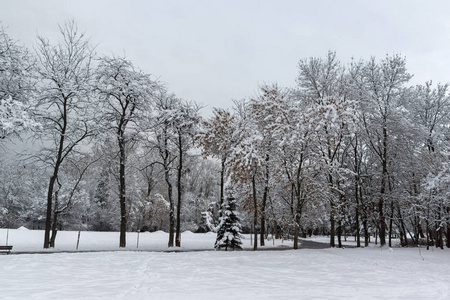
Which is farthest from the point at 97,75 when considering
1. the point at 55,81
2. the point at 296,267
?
the point at 296,267

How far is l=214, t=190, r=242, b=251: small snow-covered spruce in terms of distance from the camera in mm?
20109

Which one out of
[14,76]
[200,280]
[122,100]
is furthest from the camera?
[122,100]

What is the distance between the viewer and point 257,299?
20.6 ft

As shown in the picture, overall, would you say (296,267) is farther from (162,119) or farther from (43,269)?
(162,119)

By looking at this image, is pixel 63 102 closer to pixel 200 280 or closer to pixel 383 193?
→ pixel 200 280

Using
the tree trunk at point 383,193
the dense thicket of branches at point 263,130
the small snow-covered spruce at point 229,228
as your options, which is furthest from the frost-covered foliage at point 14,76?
the tree trunk at point 383,193

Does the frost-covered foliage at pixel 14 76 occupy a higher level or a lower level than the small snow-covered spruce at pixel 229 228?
higher

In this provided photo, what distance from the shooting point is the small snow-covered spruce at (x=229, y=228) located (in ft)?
66.0

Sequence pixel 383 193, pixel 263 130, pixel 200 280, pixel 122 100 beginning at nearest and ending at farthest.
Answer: pixel 200 280, pixel 263 130, pixel 122 100, pixel 383 193

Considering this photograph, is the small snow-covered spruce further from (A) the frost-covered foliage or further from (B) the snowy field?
(A) the frost-covered foliage

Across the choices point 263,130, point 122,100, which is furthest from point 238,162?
point 122,100

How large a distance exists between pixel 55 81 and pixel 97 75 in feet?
10.1

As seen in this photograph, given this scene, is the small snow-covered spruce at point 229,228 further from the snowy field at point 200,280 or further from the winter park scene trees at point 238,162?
the snowy field at point 200,280

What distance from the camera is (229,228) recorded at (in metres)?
20.5
